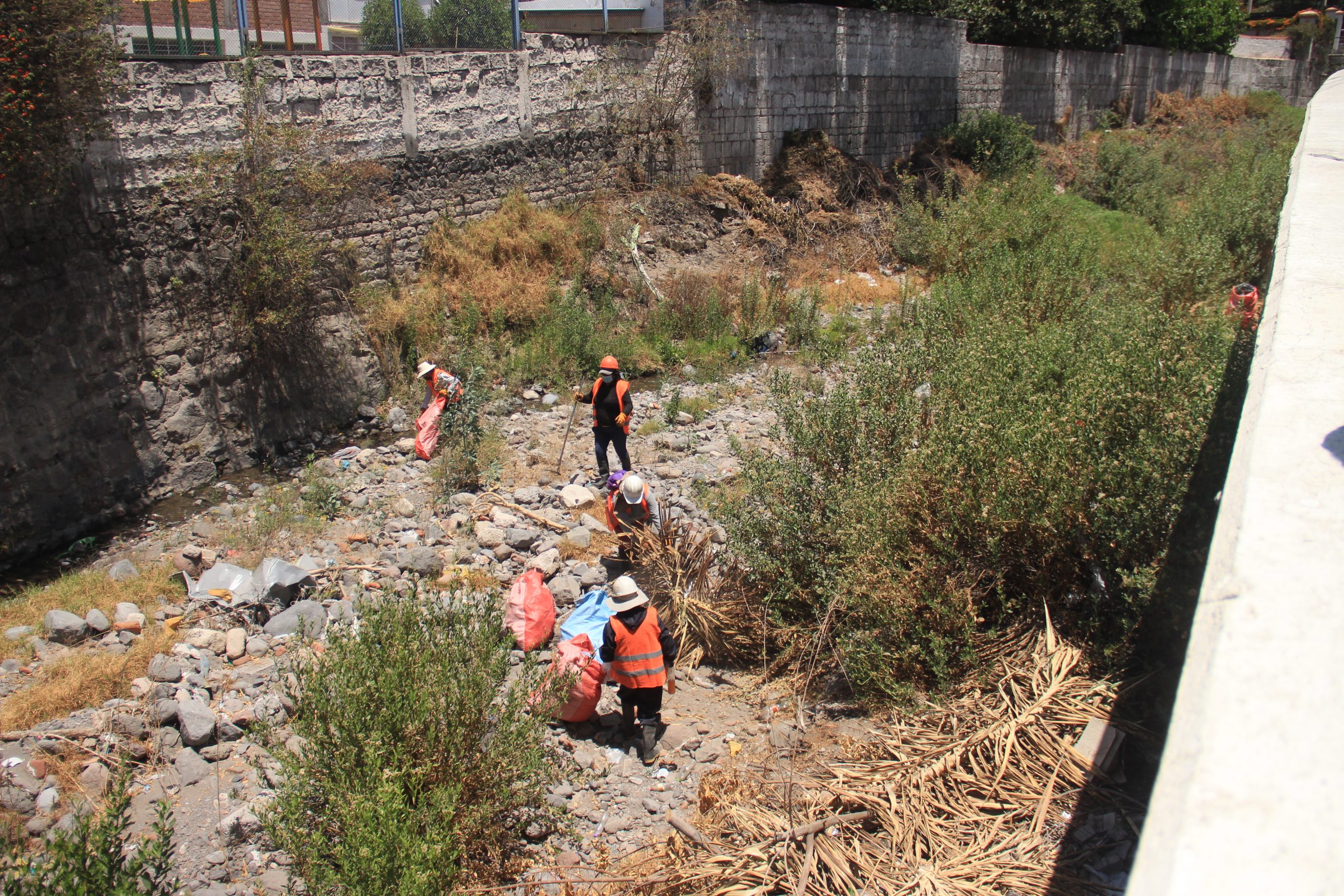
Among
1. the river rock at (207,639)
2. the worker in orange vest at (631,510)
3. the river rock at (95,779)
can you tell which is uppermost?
the worker in orange vest at (631,510)

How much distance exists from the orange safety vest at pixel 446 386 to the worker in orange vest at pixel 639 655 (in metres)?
4.10

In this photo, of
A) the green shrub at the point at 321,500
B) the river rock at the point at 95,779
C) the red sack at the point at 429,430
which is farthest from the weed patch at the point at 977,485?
the river rock at the point at 95,779

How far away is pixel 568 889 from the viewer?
357 cm

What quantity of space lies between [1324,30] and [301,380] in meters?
40.3

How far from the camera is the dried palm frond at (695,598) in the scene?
561cm

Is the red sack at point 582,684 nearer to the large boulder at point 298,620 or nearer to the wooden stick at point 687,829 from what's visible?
the wooden stick at point 687,829

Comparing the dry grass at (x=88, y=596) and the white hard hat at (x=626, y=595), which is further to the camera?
the dry grass at (x=88, y=596)

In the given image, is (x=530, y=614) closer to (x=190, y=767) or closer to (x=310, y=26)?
(x=190, y=767)

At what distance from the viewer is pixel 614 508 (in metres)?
6.46

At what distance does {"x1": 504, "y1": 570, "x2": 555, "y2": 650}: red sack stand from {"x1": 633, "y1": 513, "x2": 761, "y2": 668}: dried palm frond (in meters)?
0.65

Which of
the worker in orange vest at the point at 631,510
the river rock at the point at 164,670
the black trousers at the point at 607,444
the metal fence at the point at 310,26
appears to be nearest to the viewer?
the river rock at the point at 164,670

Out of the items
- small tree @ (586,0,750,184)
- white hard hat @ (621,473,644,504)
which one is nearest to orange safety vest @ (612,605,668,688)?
white hard hat @ (621,473,644,504)

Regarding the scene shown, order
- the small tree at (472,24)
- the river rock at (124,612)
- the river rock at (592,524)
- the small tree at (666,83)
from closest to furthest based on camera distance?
the river rock at (124,612) → the river rock at (592,524) → the small tree at (472,24) → the small tree at (666,83)

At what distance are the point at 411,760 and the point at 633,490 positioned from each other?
9.15 feet
